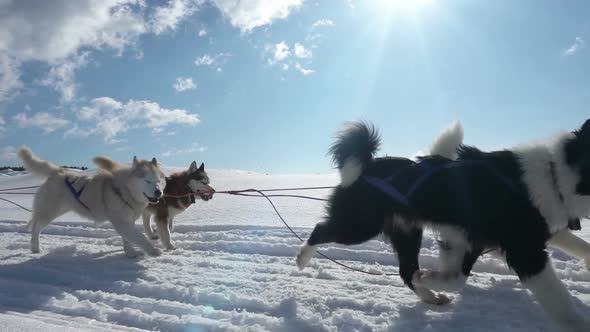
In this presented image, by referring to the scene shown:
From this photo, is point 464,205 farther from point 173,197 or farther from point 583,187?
point 173,197

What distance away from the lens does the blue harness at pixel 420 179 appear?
2530 mm

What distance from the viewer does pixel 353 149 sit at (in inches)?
123

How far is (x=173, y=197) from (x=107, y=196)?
103 centimetres

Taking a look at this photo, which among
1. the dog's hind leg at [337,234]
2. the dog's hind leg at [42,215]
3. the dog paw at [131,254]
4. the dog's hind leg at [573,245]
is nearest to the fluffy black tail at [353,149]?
the dog's hind leg at [337,234]

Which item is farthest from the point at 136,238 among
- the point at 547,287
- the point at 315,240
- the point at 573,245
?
the point at 573,245

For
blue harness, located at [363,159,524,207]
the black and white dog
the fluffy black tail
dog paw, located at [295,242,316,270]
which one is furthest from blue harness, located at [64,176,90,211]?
blue harness, located at [363,159,524,207]

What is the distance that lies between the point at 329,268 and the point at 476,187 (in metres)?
1.69

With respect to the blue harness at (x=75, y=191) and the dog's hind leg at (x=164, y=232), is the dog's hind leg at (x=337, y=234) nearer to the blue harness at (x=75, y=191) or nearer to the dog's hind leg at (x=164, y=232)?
the dog's hind leg at (x=164, y=232)

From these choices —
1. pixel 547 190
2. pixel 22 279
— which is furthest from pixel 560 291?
pixel 22 279

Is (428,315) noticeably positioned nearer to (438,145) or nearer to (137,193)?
(438,145)

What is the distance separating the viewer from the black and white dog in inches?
93.2

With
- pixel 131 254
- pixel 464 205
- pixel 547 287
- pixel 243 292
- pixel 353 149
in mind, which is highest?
pixel 353 149

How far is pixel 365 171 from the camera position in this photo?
306 cm

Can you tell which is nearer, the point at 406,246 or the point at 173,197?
the point at 406,246
